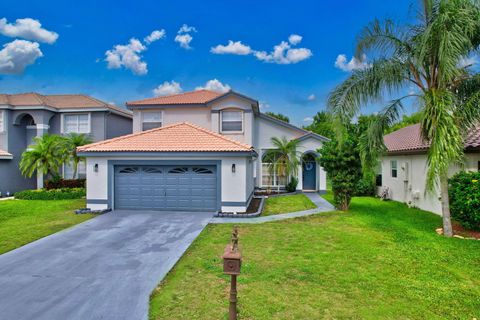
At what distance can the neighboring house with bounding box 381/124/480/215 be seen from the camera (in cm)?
1063

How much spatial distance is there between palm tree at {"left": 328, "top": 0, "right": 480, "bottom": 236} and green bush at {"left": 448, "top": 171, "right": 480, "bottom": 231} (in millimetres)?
686

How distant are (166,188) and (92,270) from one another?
6.93 m

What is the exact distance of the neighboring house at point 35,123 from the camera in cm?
1964

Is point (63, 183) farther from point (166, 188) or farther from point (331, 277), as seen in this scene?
point (331, 277)

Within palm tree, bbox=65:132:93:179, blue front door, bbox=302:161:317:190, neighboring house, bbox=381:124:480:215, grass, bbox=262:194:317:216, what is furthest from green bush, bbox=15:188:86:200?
neighboring house, bbox=381:124:480:215

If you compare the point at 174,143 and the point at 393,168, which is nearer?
the point at 174,143

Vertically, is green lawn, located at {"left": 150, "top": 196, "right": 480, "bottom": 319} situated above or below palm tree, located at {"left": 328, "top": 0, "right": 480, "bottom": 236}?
below

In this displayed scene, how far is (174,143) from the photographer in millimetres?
13203

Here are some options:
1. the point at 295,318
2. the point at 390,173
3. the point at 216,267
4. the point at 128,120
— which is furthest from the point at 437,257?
the point at 128,120

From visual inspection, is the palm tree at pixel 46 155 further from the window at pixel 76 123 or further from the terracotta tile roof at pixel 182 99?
the terracotta tile roof at pixel 182 99

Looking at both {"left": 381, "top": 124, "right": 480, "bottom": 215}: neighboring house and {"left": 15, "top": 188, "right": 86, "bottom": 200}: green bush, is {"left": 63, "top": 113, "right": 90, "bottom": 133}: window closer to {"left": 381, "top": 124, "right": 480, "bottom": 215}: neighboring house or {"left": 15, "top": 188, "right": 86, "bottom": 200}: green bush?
{"left": 15, "top": 188, "right": 86, "bottom": 200}: green bush

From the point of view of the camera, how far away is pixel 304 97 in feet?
122

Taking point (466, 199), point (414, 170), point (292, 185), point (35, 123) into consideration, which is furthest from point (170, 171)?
point (35, 123)

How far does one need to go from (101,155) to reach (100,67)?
20.2 meters
